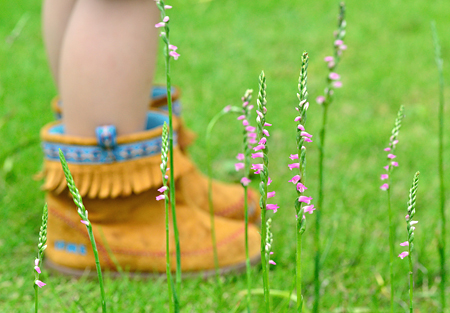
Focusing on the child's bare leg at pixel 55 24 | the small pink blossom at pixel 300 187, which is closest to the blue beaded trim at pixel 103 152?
the child's bare leg at pixel 55 24

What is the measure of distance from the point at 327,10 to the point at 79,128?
3105mm

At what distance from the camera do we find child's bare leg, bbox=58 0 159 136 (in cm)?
115

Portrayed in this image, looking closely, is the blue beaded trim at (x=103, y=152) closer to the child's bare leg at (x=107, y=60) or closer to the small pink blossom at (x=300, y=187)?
the child's bare leg at (x=107, y=60)

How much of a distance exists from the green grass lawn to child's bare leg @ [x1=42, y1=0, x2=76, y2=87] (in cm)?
11

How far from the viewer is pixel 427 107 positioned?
2.46 m

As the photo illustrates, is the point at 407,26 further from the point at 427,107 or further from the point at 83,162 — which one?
the point at 83,162

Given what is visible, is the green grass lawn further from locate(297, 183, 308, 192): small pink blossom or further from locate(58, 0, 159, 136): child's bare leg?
locate(297, 183, 308, 192): small pink blossom

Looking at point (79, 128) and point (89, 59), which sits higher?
point (89, 59)

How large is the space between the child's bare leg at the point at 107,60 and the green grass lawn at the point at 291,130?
15cm

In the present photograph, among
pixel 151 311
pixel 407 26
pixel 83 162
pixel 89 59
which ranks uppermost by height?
pixel 407 26

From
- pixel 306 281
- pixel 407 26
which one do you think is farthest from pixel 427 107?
pixel 306 281

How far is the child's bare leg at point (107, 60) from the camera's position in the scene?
1.15 m

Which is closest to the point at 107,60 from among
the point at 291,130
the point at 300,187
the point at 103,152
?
the point at 103,152

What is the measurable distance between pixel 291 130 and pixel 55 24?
119cm
